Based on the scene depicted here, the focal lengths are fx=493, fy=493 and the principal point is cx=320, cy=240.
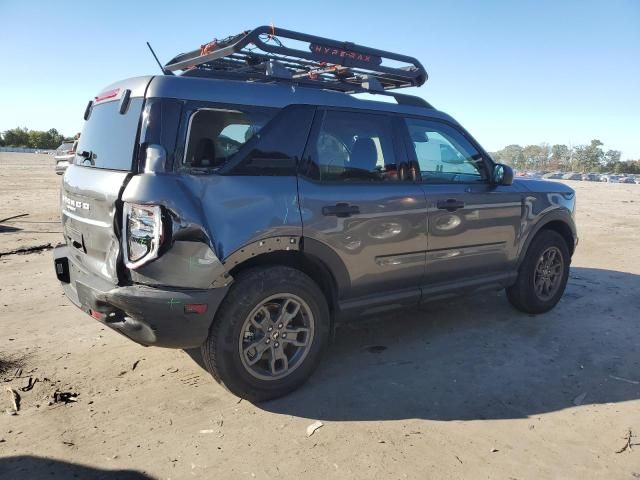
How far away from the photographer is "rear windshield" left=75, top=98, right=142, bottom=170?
2990mm

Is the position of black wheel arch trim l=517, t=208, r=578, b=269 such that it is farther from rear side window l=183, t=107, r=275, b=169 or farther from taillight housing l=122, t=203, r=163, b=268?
taillight housing l=122, t=203, r=163, b=268

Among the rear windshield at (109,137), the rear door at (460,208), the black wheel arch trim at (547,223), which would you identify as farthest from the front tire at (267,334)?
the black wheel arch trim at (547,223)

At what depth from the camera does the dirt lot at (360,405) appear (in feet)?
8.71

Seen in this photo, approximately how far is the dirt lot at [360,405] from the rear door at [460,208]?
68 centimetres

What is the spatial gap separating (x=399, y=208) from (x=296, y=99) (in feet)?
3.68

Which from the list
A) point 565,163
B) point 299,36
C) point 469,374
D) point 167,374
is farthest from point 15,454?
point 565,163

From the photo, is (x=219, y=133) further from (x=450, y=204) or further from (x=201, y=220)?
(x=450, y=204)

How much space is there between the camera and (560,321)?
16.4ft

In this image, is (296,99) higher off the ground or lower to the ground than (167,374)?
higher

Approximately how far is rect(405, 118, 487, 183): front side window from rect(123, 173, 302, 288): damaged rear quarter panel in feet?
5.17

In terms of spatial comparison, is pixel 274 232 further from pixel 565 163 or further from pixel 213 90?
pixel 565 163

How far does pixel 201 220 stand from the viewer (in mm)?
2840

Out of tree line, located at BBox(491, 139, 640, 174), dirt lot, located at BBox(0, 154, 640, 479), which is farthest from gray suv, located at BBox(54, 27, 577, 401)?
tree line, located at BBox(491, 139, 640, 174)

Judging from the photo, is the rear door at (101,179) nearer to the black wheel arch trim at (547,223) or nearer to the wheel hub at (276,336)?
the wheel hub at (276,336)
